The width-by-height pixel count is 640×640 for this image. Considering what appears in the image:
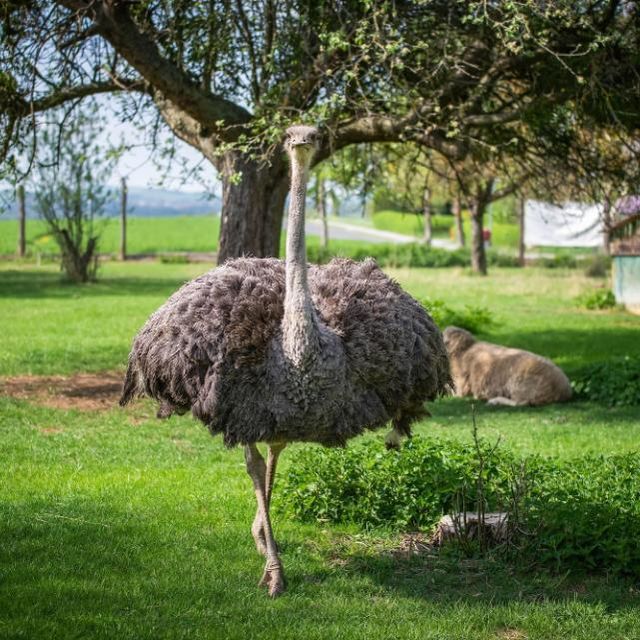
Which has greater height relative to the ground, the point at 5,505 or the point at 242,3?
the point at 242,3

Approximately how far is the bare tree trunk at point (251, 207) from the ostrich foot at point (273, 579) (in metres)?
8.48

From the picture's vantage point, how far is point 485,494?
774 cm

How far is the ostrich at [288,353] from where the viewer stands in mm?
6156

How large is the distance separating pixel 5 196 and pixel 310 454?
832 centimetres

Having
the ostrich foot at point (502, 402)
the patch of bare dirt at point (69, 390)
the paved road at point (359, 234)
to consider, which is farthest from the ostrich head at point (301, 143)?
the paved road at point (359, 234)

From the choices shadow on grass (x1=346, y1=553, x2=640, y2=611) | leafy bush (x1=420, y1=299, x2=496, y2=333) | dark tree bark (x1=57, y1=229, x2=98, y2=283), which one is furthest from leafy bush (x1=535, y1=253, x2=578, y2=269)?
shadow on grass (x1=346, y1=553, x2=640, y2=611)

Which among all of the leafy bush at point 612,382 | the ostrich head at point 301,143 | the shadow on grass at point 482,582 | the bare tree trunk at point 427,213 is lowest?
the shadow on grass at point 482,582

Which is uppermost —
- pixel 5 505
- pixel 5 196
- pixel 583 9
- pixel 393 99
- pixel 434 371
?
pixel 583 9

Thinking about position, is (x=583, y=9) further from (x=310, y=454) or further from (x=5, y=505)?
(x=5, y=505)

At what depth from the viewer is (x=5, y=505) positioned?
320 inches

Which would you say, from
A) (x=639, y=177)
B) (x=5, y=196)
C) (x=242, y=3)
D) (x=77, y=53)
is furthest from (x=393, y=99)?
(x=5, y=196)

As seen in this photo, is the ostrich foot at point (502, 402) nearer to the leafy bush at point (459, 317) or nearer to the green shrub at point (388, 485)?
the leafy bush at point (459, 317)

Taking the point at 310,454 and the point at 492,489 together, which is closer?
the point at 492,489

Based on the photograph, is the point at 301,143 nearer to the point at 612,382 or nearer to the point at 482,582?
the point at 482,582
